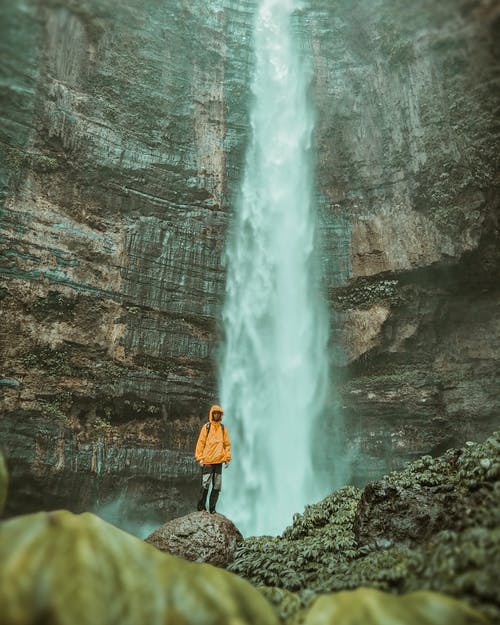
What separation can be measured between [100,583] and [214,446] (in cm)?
623

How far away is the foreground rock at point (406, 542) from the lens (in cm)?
298

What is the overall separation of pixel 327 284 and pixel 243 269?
268 centimetres

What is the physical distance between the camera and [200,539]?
6.73 metres

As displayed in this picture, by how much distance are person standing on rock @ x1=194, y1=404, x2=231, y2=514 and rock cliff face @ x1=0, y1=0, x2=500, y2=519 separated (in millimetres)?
4858

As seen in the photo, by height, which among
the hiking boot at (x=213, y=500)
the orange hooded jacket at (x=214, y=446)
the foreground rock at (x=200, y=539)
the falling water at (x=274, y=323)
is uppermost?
the falling water at (x=274, y=323)

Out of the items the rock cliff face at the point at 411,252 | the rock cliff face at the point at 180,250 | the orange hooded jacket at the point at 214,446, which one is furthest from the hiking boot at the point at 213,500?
the rock cliff face at the point at 411,252

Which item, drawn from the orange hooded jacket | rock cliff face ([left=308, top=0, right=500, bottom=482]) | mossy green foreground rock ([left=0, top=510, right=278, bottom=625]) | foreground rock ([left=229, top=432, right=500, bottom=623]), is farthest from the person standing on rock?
rock cliff face ([left=308, top=0, right=500, bottom=482])

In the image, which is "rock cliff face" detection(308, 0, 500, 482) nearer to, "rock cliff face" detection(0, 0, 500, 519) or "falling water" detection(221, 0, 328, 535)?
"rock cliff face" detection(0, 0, 500, 519)

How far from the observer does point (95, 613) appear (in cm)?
160

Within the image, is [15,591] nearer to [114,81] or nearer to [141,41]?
[114,81]

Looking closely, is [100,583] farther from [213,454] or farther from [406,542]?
[213,454]

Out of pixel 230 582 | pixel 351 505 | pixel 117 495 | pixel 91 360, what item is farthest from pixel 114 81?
A: pixel 230 582

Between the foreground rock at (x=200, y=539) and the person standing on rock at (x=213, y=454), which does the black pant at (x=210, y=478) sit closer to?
the person standing on rock at (x=213, y=454)

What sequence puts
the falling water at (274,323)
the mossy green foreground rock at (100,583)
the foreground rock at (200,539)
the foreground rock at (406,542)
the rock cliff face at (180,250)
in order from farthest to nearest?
the falling water at (274,323) → the rock cliff face at (180,250) → the foreground rock at (200,539) → the foreground rock at (406,542) → the mossy green foreground rock at (100,583)
